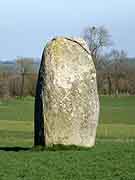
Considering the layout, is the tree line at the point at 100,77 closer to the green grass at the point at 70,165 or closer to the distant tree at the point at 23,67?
the distant tree at the point at 23,67

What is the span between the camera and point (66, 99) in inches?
567

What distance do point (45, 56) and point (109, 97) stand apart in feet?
230

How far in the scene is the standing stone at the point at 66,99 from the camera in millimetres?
14367

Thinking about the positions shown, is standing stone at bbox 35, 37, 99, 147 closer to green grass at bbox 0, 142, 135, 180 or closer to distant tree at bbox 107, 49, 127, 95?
green grass at bbox 0, 142, 135, 180

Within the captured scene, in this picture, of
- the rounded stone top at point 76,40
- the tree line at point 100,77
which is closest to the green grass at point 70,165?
the rounded stone top at point 76,40

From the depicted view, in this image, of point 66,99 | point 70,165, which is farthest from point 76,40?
point 70,165

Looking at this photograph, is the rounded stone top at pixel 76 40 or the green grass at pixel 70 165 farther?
the rounded stone top at pixel 76 40

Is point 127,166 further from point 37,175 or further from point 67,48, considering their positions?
point 67,48

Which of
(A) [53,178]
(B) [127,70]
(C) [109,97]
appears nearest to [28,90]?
(C) [109,97]

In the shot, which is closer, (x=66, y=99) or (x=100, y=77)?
(x=66, y=99)

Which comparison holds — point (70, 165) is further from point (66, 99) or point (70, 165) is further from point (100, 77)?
point (100, 77)

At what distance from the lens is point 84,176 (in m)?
10.2

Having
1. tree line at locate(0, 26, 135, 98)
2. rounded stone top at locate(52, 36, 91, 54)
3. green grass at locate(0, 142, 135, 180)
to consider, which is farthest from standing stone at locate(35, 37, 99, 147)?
tree line at locate(0, 26, 135, 98)

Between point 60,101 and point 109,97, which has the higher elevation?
point 60,101
